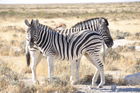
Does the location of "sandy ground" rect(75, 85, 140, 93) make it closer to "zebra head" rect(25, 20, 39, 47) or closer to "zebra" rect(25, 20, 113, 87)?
"zebra" rect(25, 20, 113, 87)

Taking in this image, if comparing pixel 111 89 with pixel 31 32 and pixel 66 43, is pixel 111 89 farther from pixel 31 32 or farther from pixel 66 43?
pixel 31 32

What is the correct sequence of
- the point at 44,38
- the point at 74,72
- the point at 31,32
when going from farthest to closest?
the point at 74,72 < the point at 44,38 < the point at 31,32

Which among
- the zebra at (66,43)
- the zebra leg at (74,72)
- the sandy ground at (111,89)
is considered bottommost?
the sandy ground at (111,89)

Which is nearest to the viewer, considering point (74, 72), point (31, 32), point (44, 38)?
point (31, 32)

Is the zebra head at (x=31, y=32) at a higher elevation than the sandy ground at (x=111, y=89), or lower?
higher

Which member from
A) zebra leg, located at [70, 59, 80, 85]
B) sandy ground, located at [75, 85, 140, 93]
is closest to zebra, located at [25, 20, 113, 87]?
sandy ground, located at [75, 85, 140, 93]

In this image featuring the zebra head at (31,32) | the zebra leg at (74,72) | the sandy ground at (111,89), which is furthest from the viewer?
the zebra leg at (74,72)

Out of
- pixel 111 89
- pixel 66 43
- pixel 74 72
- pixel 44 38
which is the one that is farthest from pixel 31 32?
pixel 111 89

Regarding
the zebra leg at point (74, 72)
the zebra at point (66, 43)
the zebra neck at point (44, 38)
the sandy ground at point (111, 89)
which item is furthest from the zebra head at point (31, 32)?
the sandy ground at point (111, 89)

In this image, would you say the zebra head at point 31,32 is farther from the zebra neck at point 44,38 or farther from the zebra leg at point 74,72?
the zebra leg at point 74,72

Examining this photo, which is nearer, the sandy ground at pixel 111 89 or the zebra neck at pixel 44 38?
the sandy ground at pixel 111 89

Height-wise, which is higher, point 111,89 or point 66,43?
point 66,43

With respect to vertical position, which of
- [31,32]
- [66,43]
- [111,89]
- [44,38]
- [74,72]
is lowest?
[111,89]

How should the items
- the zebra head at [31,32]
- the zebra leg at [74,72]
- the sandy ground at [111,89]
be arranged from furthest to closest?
the zebra leg at [74,72] → the zebra head at [31,32] → the sandy ground at [111,89]
